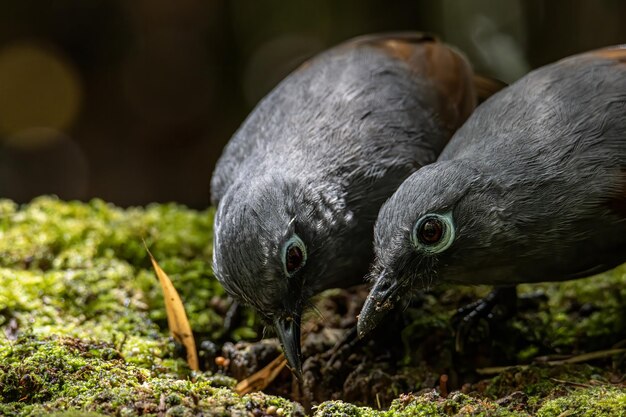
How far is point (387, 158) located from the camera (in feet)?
14.5

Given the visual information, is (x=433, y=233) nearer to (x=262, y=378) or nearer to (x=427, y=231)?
(x=427, y=231)

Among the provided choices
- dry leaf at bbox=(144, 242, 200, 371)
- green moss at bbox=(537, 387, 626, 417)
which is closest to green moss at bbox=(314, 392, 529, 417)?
green moss at bbox=(537, 387, 626, 417)

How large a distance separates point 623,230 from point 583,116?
0.62 metres

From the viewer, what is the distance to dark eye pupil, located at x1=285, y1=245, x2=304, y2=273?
3.88m

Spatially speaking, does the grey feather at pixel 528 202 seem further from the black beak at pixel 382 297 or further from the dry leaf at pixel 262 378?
the dry leaf at pixel 262 378

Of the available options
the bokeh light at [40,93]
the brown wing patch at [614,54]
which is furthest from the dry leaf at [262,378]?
the bokeh light at [40,93]

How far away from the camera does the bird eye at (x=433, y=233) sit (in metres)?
3.75

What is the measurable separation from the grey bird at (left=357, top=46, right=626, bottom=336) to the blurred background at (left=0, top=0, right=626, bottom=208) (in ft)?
20.3

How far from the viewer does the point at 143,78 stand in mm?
11031

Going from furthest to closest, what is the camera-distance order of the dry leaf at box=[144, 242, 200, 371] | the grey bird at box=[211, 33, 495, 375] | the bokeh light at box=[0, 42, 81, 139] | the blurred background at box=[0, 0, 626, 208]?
the bokeh light at box=[0, 42, 81, 139], the blurred background at box=[0, 0, 626, 208], the dry leaf at box=[144, 242, 200, 371], the grey bird at box=[211, 33, 495, 375]

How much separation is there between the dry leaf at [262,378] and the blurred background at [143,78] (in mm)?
6526

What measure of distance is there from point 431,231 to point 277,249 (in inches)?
29.6

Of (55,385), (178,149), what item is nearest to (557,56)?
A: (178,149)

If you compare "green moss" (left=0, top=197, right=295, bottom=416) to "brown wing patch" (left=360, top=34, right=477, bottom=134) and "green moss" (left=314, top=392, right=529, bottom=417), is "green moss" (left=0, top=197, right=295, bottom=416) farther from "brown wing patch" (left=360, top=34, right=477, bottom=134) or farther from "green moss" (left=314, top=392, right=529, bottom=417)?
"brown wing patch" (left=360, top=34, right=477, bottom=134)
